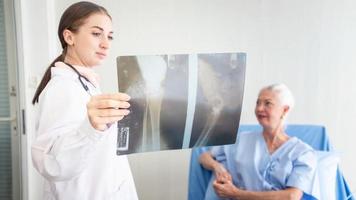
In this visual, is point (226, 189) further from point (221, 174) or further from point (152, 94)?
point (152, 94)

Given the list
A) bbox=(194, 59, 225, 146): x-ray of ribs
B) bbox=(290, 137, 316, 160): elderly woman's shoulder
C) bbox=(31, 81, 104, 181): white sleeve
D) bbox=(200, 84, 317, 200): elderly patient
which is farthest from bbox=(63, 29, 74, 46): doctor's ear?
bbox=(290, 137, 316, 160): elderly woman's shoulder

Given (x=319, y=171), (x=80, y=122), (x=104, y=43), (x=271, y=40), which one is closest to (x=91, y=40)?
(x=104, y=43)

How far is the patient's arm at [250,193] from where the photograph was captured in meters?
1.32

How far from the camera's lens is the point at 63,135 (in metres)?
0.69

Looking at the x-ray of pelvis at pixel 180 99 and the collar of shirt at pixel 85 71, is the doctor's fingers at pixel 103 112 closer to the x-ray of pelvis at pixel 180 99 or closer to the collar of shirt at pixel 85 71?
the x-ray of pelvis at pixel 180 99

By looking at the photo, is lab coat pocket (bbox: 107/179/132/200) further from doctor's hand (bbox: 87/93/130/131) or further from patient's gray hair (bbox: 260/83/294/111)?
patient's gray hair (bbox: 260/83/294/111)

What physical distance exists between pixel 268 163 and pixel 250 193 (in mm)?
154

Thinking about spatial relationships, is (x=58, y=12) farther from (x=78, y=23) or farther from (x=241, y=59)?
(x=241, y=59)

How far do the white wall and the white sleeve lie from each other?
1.31 meters

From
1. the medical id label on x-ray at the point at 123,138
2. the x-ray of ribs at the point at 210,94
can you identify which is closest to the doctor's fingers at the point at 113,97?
the medical id label on x-ray at the point at 123,138

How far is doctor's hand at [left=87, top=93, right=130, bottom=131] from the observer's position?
0.59 m

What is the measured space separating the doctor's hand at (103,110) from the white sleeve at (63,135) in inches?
0.9

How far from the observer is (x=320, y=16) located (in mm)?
2037

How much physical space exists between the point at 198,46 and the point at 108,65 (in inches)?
24.2
